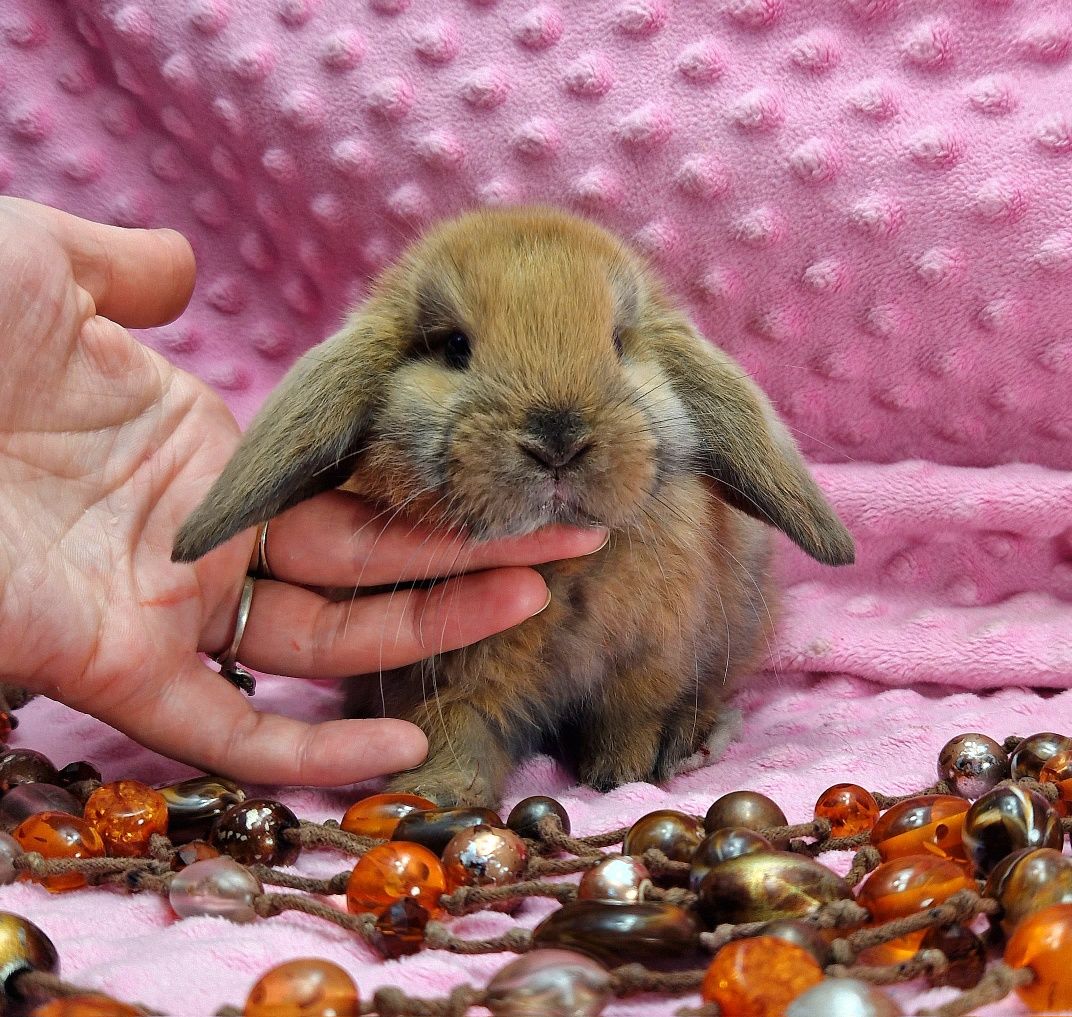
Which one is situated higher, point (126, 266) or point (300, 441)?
point (126, 266)

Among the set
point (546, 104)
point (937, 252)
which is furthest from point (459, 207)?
point (937, 252)

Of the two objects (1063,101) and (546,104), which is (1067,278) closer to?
(1063,101)

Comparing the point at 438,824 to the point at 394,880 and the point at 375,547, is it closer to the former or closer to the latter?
the point at 394,880

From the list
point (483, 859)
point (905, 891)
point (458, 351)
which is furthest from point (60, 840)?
point (905, 891)

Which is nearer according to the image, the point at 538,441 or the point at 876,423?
the point at 538,441

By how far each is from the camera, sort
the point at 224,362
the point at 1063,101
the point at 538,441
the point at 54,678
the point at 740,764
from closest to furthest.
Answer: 1. the point at 538,441
2. the point at 54,678
3. the point at 740,764
4. the point at 1063,101
5. the point at 224,362

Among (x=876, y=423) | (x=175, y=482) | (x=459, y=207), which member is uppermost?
(x=459, y=207)

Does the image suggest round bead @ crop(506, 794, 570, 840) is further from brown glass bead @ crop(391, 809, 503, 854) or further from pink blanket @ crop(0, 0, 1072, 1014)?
pink blanket @ crop(0, 0, 1072, 1014)
